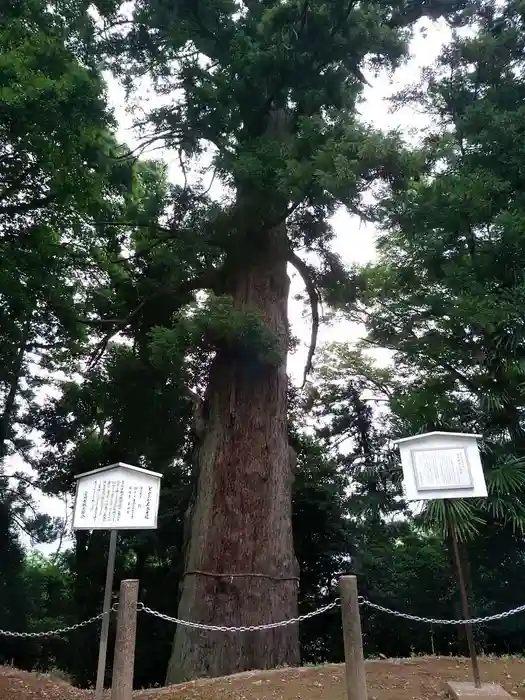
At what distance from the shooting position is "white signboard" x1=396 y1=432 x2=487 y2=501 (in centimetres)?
348

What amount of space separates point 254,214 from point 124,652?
Answer: 4.86 metres

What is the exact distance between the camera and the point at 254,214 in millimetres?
6363

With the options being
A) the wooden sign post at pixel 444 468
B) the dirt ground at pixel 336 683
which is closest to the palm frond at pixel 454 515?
the wooden sign post at pixel 444 468

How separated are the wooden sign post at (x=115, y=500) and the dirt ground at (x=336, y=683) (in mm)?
1074

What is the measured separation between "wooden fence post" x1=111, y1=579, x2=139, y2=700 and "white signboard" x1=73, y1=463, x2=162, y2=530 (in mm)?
527

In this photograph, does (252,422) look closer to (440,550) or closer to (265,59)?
(265,59)

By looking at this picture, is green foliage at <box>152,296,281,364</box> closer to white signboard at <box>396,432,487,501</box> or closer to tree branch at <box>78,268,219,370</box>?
tree branch at <box>78,268,219,370</box>

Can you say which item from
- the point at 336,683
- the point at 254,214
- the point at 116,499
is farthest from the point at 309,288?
the point at 336,683

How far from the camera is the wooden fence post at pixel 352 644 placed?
2.83 metres

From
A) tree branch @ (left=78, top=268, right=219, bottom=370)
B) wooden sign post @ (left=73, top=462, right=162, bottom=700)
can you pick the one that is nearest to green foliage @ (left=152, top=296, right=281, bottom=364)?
tree branch @ (left=78, top=268, right=219, bottom=370)

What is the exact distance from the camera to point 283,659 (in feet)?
15.7

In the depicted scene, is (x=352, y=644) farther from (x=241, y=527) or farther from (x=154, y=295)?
(x=154, y=295)

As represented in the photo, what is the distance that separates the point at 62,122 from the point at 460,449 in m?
4.67

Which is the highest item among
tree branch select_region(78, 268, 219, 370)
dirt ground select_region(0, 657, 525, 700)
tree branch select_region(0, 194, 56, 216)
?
tree branch select_region(0, 194, 56, 216)
